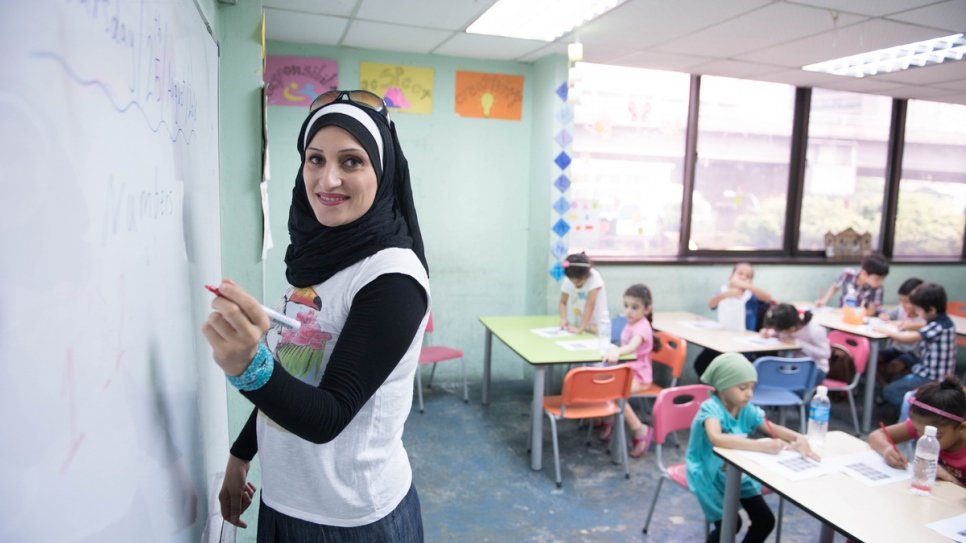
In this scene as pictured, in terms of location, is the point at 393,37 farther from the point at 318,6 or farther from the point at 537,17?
the point at 537,17

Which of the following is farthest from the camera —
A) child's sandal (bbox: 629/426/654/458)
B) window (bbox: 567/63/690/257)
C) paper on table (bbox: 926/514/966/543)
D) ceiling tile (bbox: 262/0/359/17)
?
window (bbox: 567/63/690/257)

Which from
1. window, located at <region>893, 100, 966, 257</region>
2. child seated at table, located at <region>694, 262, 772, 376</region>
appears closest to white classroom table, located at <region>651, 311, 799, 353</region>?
child seated at table, located at <region>694, 262, 772, 376</region>

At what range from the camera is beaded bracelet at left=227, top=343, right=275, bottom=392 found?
74 cm

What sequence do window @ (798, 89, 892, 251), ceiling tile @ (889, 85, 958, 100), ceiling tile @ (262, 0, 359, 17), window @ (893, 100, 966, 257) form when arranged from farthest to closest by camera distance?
window @ (893, 100, 966, 257) → window @ (798, 89, 892, 251) → ceiling tile @ (889, 85, 958, 100) → ceiling tile @ (262, 0, 359, 17)

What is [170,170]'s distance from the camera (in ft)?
3.19

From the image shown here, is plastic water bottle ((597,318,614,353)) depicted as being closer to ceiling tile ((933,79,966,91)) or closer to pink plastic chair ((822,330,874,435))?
pink plastic chair ((822,330,874,435))

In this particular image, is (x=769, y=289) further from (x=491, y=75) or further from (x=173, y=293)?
(x=173, y=293)

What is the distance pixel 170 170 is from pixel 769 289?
5.86m

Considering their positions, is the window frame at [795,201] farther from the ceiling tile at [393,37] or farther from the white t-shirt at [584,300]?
the ceiling tile at [393,37]

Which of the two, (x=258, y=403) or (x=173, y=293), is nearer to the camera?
(x=258, y=403)

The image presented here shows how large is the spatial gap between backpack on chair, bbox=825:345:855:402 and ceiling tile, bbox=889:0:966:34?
2.26 m

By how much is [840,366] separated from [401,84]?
13.4 ft

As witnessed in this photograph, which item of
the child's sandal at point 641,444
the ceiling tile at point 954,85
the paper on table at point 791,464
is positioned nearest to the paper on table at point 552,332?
the child's sandal at point 641,444

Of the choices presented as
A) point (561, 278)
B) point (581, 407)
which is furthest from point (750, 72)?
point (581, 407)
